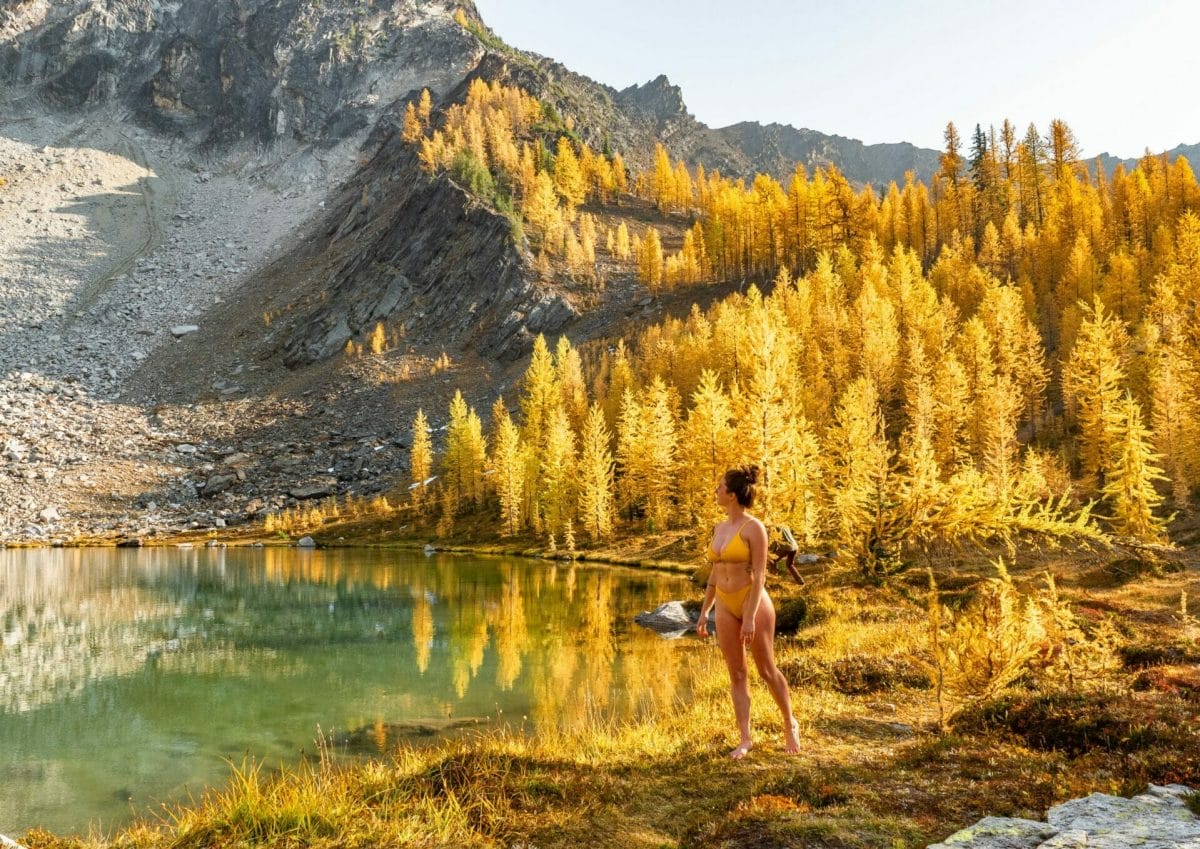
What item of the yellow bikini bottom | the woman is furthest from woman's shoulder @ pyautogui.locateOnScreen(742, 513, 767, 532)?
the yellow bikini bottom

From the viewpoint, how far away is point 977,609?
1121 cm

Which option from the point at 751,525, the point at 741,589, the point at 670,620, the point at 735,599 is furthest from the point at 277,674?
the point at 751,525

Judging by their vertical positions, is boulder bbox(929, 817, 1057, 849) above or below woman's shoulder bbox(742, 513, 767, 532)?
below

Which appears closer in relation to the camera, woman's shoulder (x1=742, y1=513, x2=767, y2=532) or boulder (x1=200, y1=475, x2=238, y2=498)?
woman's shoulder (x1=742, y1=513, x2=767, y2=532)

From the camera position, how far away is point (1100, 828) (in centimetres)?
544

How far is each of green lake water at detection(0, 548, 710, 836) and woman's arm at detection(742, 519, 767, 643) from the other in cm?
783

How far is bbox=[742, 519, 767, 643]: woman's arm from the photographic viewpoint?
818cm

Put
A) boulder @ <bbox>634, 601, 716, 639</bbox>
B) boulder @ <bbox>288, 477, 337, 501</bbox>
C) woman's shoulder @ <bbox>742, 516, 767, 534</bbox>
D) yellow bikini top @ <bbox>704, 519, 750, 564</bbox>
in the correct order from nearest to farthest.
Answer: woman's shoulder @ <bbox>742, 516, 767, 534</bbox>, yellow bikini top @ <bbox>704, 519, 750, 564</bbox>, boulder @ <bbox>634, 601, 716, 639</bbox>, boulder @ <bbox>288, 477, 337, 501</bbox>

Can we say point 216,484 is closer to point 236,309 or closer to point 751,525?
point 236,309

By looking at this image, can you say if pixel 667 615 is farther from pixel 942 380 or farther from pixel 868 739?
pixel 942 380

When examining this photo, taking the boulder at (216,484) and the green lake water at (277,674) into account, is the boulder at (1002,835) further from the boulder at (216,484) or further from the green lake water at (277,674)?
the boulder at (216,484)

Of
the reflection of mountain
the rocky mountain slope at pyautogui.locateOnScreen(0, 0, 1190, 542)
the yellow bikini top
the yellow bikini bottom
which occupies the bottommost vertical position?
the reflection of mountain

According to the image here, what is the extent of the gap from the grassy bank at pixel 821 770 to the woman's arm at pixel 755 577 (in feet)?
6.14

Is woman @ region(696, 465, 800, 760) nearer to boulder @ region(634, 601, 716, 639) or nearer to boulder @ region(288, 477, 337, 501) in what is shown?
boulder @ region(634, 601, 716, 639)
